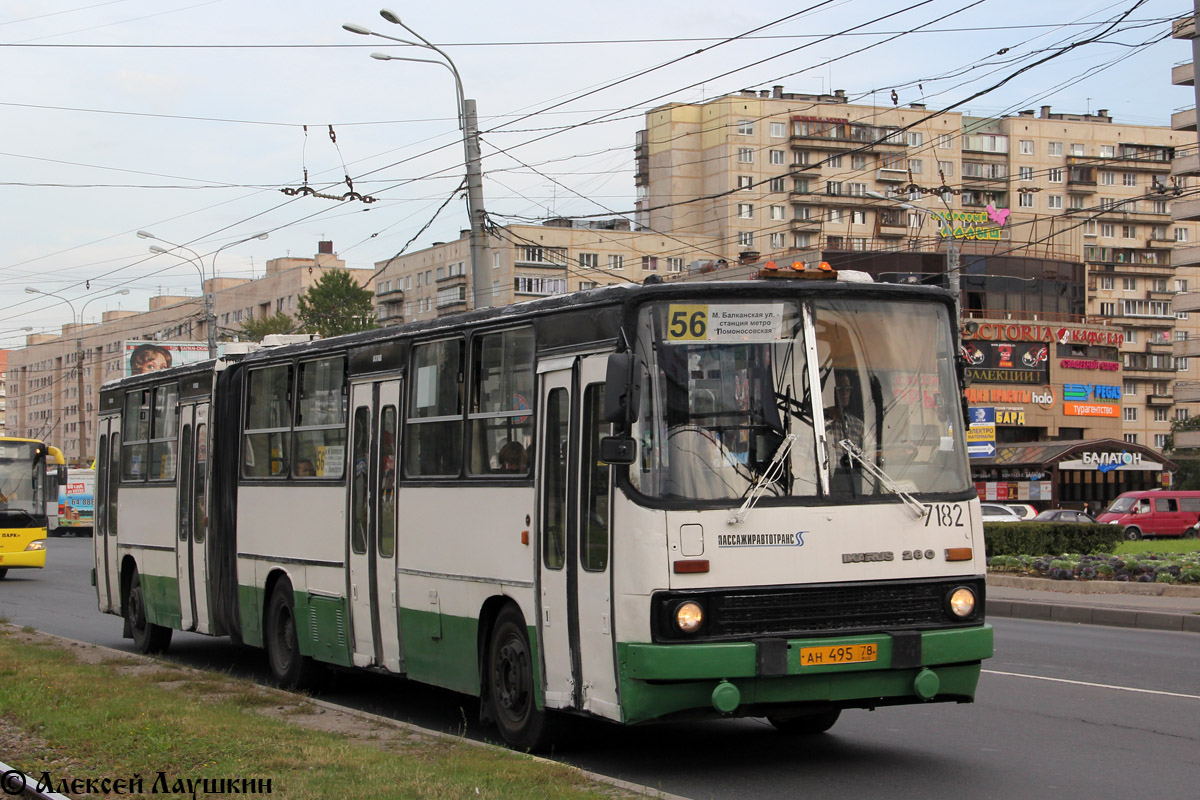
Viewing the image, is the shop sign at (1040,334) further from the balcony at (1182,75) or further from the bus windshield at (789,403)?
the bus windshield at (789,403)

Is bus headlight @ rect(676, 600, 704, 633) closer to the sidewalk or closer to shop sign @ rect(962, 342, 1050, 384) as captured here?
the sidewalk

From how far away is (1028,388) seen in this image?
7812 centimetres

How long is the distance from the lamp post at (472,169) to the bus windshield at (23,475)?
44.9 feet

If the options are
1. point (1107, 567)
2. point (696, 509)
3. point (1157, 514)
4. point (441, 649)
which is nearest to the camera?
point (696, 509)

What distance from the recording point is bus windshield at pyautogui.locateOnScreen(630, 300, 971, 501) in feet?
27.5

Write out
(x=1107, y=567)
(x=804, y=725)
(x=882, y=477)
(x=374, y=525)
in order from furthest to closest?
1. (x=1107, y=567)
2. (x=374, y=525)
3. (x=804, y=725)
4. (x=882, y=477)

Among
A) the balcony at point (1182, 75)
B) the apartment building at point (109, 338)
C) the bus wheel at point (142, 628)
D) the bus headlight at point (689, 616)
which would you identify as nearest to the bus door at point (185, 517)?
the bus wheel at point (142, 628)

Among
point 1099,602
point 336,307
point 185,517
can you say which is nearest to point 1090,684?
point 185,517

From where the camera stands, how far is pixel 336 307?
88250mm

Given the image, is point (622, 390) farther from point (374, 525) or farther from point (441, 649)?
point (374, 525)

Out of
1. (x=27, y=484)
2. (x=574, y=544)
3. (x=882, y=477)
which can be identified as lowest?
(x=574, y=544)

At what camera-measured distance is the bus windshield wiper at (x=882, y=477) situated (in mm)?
8617

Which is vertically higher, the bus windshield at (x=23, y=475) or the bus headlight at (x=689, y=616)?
the bus windshield at (x=23, y=475)

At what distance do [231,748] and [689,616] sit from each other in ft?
8.64
